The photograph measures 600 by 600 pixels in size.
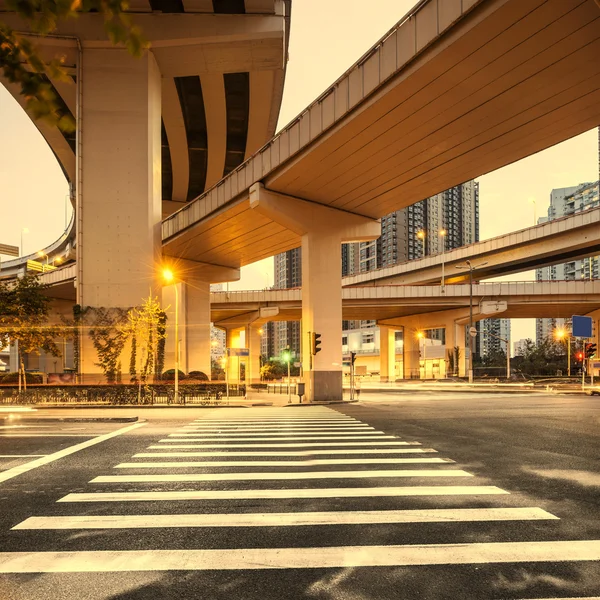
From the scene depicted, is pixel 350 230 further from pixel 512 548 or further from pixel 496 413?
pixel 512 548

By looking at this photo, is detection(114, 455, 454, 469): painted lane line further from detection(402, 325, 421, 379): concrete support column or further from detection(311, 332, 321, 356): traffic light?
detection(402, 325, 421, 379): concrete support column

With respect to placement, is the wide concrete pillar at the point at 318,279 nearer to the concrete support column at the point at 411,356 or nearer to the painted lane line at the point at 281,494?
the painted lane line at the point at 281,494

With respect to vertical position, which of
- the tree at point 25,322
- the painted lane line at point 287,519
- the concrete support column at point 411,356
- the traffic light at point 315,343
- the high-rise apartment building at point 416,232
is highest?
the high-rise apartment building at point 416,232

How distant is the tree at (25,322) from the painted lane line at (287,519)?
27125 millimetres

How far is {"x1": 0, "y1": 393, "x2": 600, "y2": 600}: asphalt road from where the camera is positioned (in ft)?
13.6

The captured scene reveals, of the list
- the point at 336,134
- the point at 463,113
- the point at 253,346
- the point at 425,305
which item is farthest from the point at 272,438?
the point at 253,346

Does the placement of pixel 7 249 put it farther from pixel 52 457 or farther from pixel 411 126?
pixel 52 457

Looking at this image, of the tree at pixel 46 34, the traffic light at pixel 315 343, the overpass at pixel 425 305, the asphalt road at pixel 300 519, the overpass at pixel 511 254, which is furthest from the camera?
the overpass at pixel 425 305

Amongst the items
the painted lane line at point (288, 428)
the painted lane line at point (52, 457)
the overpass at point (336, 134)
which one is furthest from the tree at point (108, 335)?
the painted lane line at point (288, 428)

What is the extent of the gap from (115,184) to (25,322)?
10.6 m

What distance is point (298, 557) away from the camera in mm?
4668

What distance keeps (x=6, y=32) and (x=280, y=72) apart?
130ft

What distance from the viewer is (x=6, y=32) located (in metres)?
3.24

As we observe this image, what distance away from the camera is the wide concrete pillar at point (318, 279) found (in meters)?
27.0
